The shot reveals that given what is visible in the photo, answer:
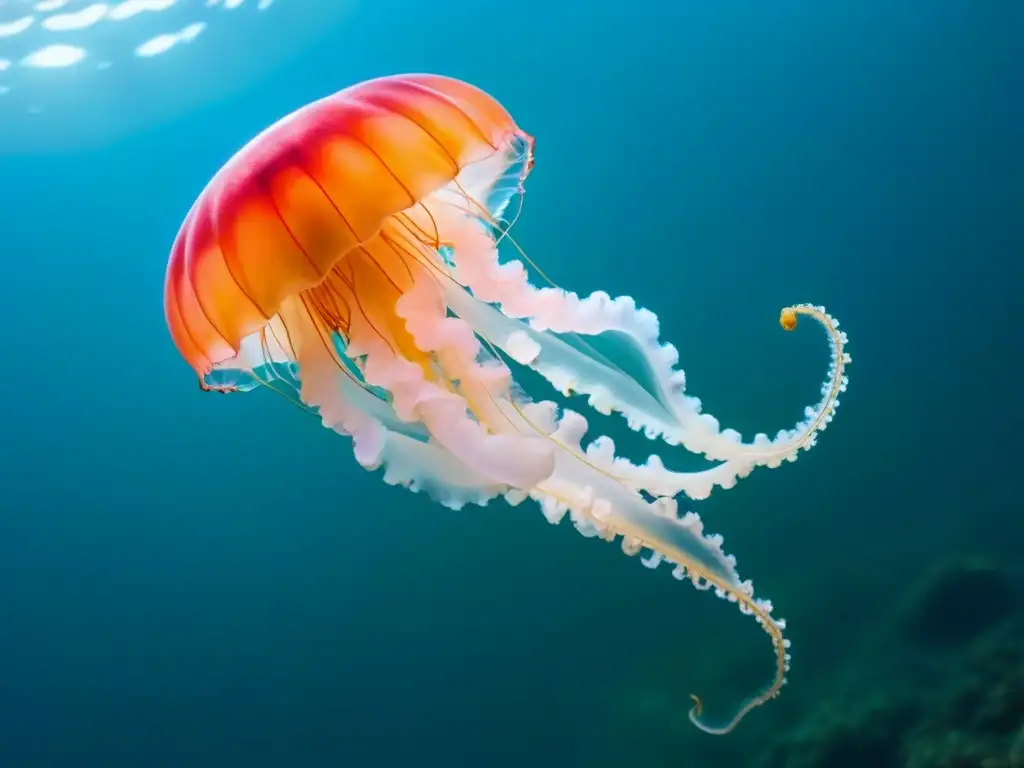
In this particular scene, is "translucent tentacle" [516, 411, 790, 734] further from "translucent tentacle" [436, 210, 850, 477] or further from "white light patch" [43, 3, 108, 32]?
"white light patch" [43, 3, 108, 32]

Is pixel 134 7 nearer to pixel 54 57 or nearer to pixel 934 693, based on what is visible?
pixel 54 57

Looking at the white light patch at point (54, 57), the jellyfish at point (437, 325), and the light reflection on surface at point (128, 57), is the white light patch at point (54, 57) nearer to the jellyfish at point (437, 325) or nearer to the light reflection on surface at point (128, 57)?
the light reflection on surface at point (128, 57)

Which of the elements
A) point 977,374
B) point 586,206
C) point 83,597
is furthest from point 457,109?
point 83,597

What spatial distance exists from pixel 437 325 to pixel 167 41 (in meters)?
6.44

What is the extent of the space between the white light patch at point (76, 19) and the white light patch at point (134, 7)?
93 mm

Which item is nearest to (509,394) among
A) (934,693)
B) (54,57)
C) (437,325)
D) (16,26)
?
(437,325)

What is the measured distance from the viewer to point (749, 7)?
22.7 ft

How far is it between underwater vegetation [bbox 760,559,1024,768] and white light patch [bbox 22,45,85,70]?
329 inches

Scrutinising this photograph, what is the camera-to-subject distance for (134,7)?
6.44 metres

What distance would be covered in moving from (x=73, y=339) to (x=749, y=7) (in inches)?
287

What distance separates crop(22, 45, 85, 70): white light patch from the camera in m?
6.59

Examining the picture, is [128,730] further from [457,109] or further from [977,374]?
[977,374]

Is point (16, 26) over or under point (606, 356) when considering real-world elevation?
over

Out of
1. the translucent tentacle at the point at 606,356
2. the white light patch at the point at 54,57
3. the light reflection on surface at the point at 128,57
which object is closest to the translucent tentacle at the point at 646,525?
the translucent tentacle at the point at 606,356
